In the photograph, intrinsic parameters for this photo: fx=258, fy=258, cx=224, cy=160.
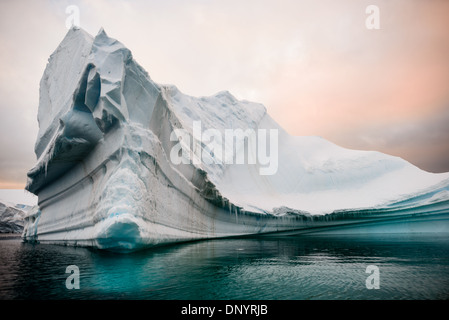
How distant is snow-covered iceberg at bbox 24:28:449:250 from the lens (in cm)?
738

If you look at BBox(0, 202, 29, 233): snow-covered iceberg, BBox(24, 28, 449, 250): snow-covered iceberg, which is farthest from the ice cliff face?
BBox(24, 28, 449, 250): snow-covered iceberg

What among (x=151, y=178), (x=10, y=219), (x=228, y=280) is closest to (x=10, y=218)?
(x=10, y=219)

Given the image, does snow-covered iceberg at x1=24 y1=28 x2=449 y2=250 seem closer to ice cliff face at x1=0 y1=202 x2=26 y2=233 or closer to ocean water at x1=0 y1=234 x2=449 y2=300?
ocean water at x1=0 y1=234 x2=449 y2=300

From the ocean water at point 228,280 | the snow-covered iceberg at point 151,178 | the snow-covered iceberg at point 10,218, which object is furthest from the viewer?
the snow-covered iceberg at point 10,218

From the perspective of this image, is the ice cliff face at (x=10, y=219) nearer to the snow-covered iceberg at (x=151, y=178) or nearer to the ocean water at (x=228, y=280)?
the snow-covered iceberg at (x=151, y=178)

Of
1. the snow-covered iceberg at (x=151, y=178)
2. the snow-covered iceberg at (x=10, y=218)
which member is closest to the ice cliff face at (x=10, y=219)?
the snow-covered iceberg at (x=10, y=218)

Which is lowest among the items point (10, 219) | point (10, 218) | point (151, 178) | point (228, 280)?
point (10, 219)

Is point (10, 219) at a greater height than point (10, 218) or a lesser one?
lesser

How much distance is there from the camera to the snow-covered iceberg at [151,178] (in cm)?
738

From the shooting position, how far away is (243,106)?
24.2 metres

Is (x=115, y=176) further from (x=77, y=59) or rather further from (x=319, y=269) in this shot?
(x=77, y=59)

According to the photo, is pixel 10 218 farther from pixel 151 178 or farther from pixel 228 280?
pixel 228 280

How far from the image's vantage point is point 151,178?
26.7ft
